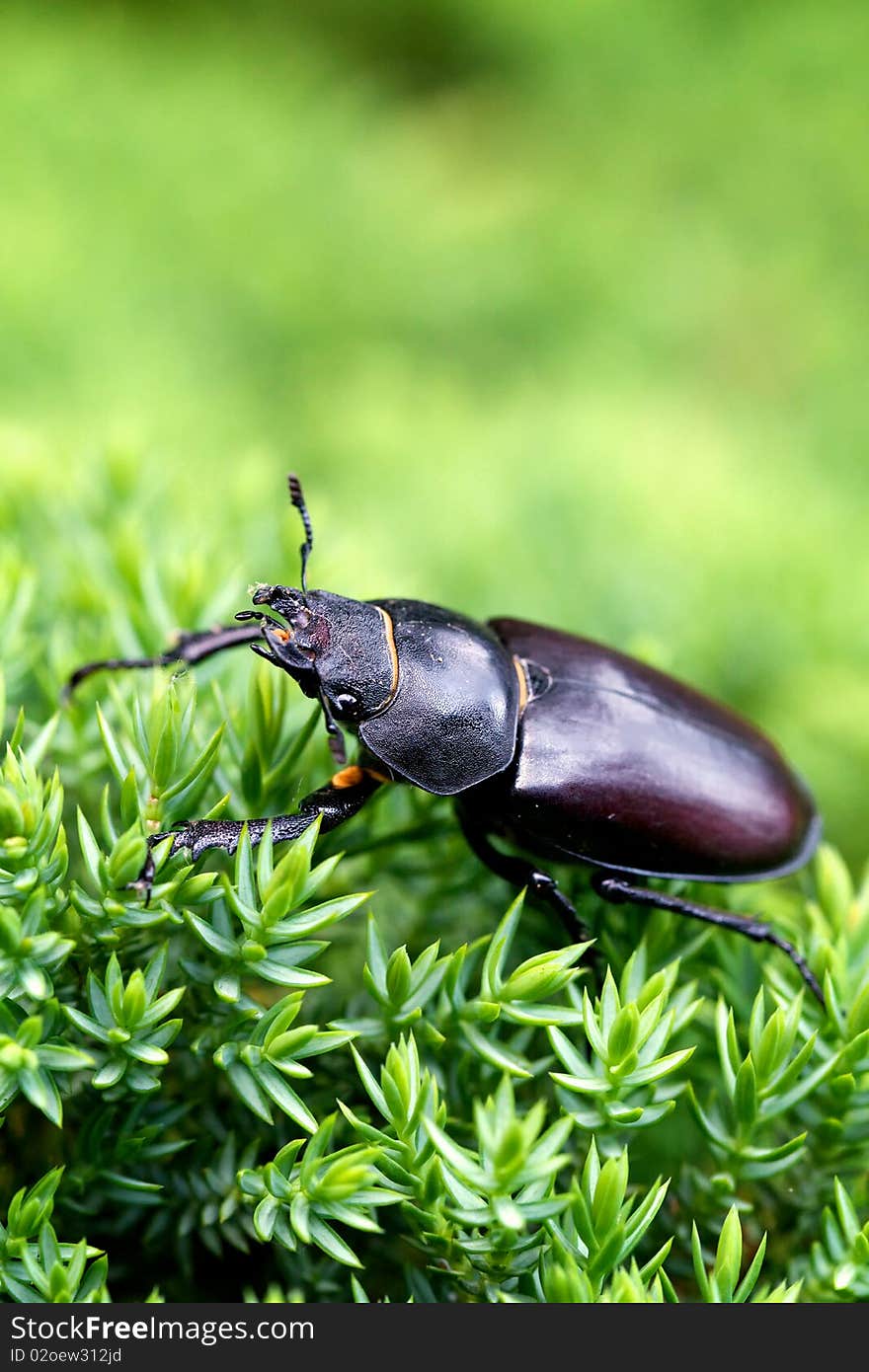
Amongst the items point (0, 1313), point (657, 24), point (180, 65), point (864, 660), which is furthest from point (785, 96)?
point (0, 1313)

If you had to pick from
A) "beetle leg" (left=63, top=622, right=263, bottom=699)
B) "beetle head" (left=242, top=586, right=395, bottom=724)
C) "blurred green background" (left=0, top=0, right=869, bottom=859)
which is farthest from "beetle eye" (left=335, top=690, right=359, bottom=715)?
"blurred green background" (left=0, top=0, right=869, bottom=859)

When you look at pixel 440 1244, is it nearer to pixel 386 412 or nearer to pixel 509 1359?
pixel 509 1359

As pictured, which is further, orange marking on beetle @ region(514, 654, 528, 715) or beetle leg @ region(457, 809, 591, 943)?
orange marking on beetle @ region(514, 654, 528, 715)

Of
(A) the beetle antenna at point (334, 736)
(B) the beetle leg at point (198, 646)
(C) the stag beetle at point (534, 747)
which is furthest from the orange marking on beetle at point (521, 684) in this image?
(B) the beetle leg at point (198, 646)

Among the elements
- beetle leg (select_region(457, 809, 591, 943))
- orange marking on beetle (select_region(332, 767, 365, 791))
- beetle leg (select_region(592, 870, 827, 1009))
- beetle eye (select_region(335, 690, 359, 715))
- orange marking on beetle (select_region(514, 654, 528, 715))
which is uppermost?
orange marking on beetle (select_region(514, 654, 528, 715))

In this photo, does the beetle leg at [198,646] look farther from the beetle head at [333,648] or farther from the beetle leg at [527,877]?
the beetle leg at [527,877]

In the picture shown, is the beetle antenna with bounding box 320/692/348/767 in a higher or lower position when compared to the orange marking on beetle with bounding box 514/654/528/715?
lower

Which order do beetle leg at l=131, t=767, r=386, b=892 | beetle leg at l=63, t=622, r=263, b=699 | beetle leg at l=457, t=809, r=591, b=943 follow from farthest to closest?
beetle leg at l=63, t=622, r=263, b=699, beetle leg at l=457, t=809, r=591, b=943, beetle leg at l=131, t=767, r=386, b=892

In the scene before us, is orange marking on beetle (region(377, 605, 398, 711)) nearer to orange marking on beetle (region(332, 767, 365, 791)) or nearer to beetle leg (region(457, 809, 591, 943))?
orange marking on beetle (region(332, 767, 365, 791))
